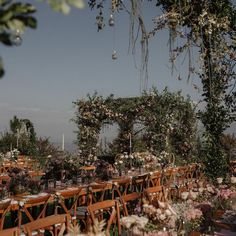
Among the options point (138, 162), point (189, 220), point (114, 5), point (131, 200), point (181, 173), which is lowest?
point (131, 200)

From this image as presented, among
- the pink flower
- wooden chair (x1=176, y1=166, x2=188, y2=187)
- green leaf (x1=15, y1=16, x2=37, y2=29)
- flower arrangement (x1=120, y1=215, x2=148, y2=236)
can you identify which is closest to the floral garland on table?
wooden chair (x1=176, y1=166, x2=188, y2=187)

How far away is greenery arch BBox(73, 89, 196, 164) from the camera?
18422 millimetres

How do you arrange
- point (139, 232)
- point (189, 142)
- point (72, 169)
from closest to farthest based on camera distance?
point (139, 232) → point (72, 169) → point (189, 142)

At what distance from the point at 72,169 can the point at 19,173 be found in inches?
63.4

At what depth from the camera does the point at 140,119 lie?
1930 cm

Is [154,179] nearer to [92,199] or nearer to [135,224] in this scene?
[92,199]

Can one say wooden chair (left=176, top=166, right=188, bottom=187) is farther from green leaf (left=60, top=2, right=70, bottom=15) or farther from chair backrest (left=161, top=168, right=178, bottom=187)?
green leaf (left=60, top=2, right=70, bottom=15)

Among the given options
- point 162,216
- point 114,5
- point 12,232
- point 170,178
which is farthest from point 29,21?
point 170,178

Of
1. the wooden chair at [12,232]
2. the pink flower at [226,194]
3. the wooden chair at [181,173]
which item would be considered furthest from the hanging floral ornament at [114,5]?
the wooden chair at [181,173]

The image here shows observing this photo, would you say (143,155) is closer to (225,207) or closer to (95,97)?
(225,207)

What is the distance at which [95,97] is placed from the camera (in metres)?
19.6

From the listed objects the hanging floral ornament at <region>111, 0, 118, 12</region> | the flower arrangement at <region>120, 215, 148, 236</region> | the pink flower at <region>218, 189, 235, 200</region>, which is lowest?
the pink flower at <region>218, 189, 235, 200</region>

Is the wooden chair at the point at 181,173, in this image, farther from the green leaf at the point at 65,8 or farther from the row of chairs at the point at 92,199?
the green leaf at the point at 65,8

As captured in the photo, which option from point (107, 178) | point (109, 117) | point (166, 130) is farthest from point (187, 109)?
point (107, 178)
